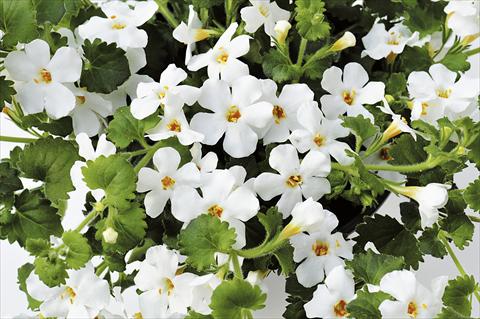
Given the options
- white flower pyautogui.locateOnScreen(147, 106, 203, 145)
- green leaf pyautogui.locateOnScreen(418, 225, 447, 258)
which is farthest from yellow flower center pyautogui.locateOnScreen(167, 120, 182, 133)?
green leaf pyautogui.locateOnScreen(418, 225, 447, 258)

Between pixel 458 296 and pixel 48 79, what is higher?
pixel 48 79

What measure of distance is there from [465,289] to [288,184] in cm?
22

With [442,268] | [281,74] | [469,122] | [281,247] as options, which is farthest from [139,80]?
[442,268]

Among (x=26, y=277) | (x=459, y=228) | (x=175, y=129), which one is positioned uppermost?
(x=175, y=129)

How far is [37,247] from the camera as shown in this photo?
0.80 metres

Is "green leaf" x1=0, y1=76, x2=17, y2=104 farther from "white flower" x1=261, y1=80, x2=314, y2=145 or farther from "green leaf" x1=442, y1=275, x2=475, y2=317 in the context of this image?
"green leaf" x1=442, y1=275, x2=475, y2=317

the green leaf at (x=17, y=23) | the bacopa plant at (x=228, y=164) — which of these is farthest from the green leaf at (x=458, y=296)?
the green leaf at (x=17, y=23)

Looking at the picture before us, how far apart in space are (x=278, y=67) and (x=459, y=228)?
0.28 m

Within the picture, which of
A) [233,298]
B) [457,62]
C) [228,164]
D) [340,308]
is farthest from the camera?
[457,62]

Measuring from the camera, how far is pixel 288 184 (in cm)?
88

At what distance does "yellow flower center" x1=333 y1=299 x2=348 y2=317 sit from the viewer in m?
0.83

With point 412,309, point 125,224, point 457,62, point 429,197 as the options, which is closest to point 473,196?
point 429,197

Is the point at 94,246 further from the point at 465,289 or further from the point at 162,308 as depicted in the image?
the point at 465,289

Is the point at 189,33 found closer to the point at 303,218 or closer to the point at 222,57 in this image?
the point at 222,57
